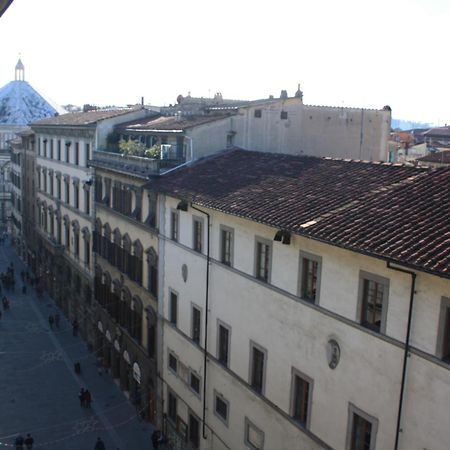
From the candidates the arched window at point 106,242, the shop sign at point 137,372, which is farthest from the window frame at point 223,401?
the arched window at point 106,242

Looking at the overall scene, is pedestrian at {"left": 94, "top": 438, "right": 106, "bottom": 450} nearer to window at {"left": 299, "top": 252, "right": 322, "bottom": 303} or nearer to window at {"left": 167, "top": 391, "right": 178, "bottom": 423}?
window at {"left": 167, "top": 391, "right": 178, "bottom": 423}

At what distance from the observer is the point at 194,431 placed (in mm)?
27719

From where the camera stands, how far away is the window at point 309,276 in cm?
1892

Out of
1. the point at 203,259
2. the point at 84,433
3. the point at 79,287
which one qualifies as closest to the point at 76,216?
the point at 79,287

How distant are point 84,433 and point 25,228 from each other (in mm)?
41440

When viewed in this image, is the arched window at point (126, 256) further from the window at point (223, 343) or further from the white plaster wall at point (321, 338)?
the window at point (223, 343)

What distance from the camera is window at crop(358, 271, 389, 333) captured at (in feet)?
53.4

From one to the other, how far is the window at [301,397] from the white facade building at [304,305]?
1.8 inches

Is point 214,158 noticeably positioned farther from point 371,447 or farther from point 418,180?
point 371,447

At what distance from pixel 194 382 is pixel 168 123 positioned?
1557 centimetres

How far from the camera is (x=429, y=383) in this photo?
14883mm

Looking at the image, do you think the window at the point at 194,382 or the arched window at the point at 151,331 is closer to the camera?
the window at the point at 194,382

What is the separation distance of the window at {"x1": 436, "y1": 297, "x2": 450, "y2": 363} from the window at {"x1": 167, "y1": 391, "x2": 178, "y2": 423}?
17.7 m

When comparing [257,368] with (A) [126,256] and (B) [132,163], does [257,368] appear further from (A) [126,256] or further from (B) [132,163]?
(B) [132,163]
